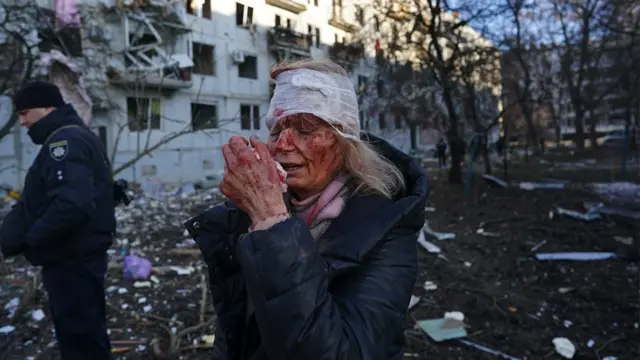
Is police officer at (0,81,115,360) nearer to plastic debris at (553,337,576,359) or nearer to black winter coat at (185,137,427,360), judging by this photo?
black winter coat at (185,137,427,360)

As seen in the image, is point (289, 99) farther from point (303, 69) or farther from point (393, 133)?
point (393, 133)

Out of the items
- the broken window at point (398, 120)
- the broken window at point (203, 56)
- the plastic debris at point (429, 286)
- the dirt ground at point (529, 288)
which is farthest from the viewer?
the broken window at point (398, 120)

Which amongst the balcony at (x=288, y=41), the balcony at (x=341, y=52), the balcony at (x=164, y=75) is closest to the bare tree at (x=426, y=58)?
the balcony at (x=164, y=75)

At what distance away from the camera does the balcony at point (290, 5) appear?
279 cm

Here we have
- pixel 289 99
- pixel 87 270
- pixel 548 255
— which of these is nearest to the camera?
pixel 289 99

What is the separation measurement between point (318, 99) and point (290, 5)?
1.54m

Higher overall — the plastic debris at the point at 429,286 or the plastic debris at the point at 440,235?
the plastic debris at the point at 440,235

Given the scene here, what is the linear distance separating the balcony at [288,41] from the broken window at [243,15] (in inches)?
7.3

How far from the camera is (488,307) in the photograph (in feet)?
17.7

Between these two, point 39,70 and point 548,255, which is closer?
point 548,255

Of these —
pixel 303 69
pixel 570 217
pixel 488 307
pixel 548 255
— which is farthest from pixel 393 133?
pixel 303 69

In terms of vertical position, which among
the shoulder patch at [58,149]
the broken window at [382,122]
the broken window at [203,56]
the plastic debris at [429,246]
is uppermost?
the broken window at [382,122]

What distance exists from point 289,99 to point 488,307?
4707mm

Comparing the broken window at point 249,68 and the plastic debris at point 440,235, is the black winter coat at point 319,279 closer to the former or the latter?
the broken window at point 249,68
